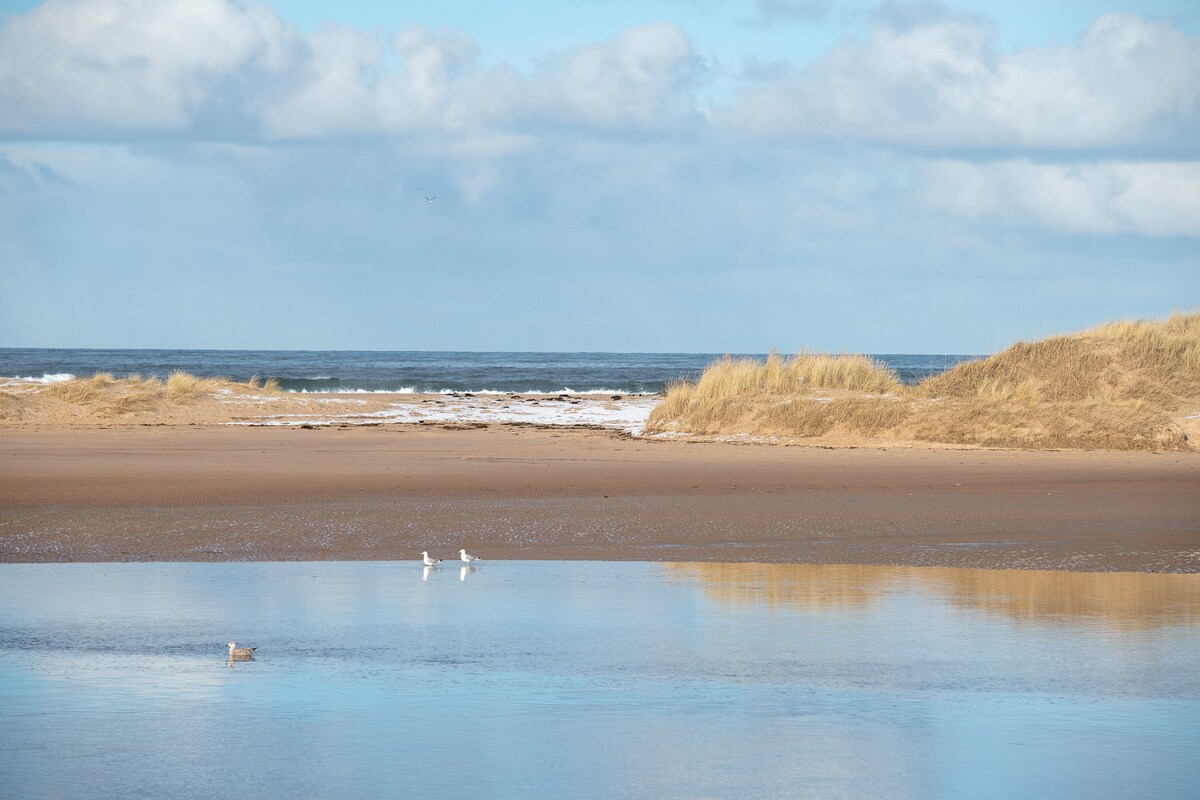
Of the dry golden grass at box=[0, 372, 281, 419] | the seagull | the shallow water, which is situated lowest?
the shallow water

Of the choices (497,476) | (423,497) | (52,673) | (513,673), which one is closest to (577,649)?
(513,673)

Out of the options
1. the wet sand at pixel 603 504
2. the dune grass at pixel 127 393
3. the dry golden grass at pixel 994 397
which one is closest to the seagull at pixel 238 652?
the wet sand at pixel 603 504

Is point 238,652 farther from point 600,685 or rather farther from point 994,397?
point 994,397

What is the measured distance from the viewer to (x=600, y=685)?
21.5ft

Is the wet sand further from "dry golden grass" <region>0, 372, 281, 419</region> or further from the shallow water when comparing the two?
"dry golden grass" <region>0, 372, 281, 419</region>

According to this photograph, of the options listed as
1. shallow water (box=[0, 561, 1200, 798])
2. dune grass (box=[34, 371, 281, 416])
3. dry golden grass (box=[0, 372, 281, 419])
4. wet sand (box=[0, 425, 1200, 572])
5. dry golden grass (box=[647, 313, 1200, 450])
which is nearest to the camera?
shallow water (box=[0, 561, 1200, 798])

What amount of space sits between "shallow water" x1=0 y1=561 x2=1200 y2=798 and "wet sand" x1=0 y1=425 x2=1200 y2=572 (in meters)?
1.27

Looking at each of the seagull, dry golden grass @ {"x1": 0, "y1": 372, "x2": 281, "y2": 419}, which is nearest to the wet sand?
the seagull

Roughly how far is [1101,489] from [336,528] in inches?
358

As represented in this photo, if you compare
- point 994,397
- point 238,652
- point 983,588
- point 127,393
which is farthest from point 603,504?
point 127,393

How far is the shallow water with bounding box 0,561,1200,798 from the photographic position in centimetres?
511

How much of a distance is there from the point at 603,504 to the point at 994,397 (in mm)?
10845

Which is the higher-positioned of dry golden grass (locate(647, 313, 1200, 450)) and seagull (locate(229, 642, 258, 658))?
dry golden grass (locate(647, 313, 1200, 450))

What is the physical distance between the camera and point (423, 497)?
14.6 meters
